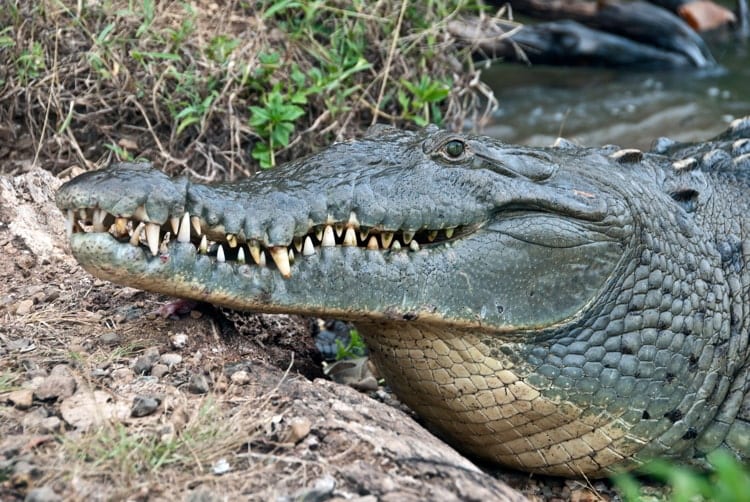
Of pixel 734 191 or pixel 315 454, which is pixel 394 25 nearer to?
pixel 734 191

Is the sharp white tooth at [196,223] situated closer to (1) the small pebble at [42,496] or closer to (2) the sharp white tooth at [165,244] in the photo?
(2) the sharp white tooth at [165,244]

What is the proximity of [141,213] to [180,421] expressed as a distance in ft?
2.03

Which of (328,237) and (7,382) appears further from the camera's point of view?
(328,237)

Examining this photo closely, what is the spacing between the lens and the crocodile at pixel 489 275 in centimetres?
265

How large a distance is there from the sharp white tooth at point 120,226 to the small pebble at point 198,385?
523 millimetres

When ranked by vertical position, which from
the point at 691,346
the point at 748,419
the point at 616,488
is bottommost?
the point at 616,488

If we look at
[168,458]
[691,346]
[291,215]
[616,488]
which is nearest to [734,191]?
[691,346]

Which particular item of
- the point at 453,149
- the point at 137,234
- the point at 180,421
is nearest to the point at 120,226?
the point at 137,234

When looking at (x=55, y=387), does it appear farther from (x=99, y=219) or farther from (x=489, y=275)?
(x=489, y=275)

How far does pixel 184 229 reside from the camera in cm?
263

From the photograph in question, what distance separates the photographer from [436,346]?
303cm

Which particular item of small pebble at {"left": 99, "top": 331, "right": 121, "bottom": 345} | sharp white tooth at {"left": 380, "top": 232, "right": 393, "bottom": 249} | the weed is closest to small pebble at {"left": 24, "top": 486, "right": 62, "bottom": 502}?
the weed

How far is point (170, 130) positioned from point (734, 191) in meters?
2.98

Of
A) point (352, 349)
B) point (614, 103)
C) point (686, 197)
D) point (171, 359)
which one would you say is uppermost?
point (686, 197)
